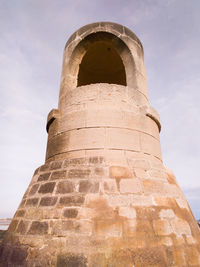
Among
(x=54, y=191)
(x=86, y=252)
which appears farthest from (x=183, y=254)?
(x=54, y=191)

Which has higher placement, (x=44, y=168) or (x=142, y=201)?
(x=44, y=168)

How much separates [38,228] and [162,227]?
147 cm

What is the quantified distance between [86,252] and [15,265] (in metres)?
0.87

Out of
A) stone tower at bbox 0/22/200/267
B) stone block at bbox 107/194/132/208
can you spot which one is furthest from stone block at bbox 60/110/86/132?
stone block at bbox 107/194/132/208

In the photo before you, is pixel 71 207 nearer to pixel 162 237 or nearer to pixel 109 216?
pixel 109 216

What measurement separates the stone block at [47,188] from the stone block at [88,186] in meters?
0.43

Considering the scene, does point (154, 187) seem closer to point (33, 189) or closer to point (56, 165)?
point (56, 165)

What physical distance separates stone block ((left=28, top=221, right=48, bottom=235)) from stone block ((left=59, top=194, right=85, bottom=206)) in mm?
310

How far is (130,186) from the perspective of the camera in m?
2.27

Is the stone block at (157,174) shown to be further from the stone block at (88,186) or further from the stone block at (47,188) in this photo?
the stone block at (47,188)

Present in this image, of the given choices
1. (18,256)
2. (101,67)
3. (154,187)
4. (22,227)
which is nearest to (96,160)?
(154,187)

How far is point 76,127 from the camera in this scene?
2.93m

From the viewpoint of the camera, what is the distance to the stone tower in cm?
184

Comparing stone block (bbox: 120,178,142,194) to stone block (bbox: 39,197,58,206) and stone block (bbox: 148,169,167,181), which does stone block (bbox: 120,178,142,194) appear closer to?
stone block (bbox: 148,169,167,181)
